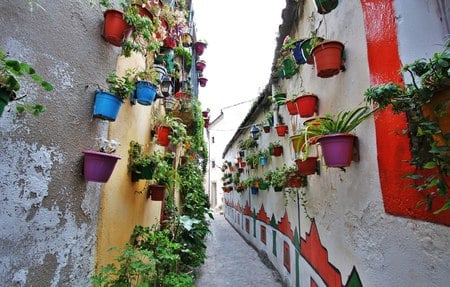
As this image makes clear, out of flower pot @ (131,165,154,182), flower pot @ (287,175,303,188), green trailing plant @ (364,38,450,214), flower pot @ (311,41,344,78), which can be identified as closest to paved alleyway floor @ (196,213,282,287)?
flower pot @ (287,175,303,188)

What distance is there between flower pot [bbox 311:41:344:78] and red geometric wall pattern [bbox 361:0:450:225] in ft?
1.27

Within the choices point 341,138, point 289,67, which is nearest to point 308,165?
point 341,138

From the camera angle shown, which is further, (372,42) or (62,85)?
(372,42)

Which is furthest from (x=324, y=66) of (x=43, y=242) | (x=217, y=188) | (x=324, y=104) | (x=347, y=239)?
(x=217, y=188)

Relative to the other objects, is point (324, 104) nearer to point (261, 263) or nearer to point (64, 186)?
point (64, 186)

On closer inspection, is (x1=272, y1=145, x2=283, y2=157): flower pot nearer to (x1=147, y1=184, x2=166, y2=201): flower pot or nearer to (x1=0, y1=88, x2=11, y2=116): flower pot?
(x1=147, y1=184, x2=166, y2=201): flower pot

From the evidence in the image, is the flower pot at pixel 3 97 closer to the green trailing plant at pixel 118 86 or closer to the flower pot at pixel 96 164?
the flower pot at pixel 96 164

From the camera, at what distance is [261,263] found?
7.68 metres

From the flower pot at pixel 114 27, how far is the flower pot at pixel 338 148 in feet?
6.74

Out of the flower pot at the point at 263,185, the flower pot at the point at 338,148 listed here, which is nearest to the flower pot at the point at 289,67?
the flower pot at the point at 338,148

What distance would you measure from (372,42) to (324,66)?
51cm

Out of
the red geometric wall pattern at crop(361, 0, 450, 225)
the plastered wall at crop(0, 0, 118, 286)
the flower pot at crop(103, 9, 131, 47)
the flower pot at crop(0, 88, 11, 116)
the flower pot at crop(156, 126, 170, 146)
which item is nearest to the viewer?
the flower pot at crop(0, 88, 11, 116)

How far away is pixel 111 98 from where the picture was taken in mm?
2477

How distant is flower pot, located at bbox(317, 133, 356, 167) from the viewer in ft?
7.92
